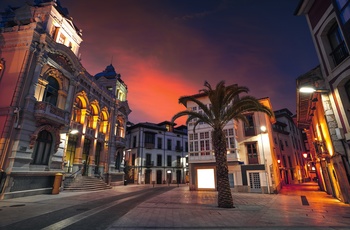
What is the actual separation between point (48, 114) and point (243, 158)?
21950mm

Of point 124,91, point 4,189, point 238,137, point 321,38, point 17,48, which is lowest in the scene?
point 4,189

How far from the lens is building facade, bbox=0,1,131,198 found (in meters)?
13.9

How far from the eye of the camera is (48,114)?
15656 mm

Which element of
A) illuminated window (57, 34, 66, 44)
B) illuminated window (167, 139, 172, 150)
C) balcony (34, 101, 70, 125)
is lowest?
balcony (34, 101, 70, 125)

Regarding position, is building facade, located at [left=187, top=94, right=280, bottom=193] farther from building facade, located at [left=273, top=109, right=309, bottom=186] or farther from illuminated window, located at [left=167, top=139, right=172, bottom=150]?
illuminated window, located at [left=167, top=139, right=172, bottom=150]

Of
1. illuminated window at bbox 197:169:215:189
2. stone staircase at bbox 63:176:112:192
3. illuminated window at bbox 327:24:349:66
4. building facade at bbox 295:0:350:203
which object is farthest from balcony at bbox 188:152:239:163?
illuminated window at bbox 327:24:349:66

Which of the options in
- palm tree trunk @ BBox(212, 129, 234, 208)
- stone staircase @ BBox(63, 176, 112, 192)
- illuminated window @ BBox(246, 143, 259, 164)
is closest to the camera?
palm tree trunk @ BBox(212, 129, 234, 208)

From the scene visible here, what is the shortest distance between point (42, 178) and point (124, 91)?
21.3 m

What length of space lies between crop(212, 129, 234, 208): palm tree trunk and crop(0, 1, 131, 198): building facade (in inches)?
576

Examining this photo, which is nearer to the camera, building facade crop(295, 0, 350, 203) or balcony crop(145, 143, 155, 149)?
building facade crop(295, 0, 350, 203)

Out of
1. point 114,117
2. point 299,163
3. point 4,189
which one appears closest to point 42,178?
point 4,189

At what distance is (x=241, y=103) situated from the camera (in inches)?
518

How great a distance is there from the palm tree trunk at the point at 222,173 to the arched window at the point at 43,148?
15407 mm

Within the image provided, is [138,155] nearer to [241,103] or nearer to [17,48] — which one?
[17,48]
